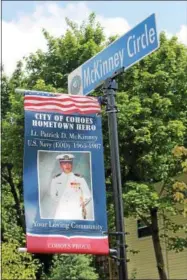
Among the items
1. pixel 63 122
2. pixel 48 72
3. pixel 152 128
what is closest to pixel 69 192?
pixel 63 122

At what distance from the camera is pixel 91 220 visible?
4852 millimetres

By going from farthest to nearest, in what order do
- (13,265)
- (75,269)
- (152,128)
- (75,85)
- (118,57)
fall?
(75,269) → (13,265) → (152,128) → (75,85) → (118,57)

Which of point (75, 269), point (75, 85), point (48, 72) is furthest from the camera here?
point (75, 269)

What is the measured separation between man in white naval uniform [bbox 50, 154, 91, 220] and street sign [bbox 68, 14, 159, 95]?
0.87m

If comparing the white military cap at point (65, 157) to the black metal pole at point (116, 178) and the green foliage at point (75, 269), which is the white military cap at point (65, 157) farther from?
the green foliage at point (75, 269)

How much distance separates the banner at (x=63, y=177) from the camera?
471 cm

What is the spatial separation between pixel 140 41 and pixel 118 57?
281mm

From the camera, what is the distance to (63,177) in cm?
491

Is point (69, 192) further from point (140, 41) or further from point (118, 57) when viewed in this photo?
point (140, 41)

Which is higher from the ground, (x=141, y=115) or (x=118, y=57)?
(x=141, y=115)

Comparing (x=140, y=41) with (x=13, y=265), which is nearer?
(x=140, y=41)

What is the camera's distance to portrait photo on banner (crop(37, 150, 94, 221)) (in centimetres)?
478

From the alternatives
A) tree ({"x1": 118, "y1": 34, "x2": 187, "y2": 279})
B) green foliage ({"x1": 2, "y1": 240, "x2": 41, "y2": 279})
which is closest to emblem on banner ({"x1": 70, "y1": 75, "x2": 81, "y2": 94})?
tree ({"x1": 118, "y1": 34, "x2": 187, "y2": 279})

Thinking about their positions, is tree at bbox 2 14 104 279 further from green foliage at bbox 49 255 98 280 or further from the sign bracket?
the sign bracket
